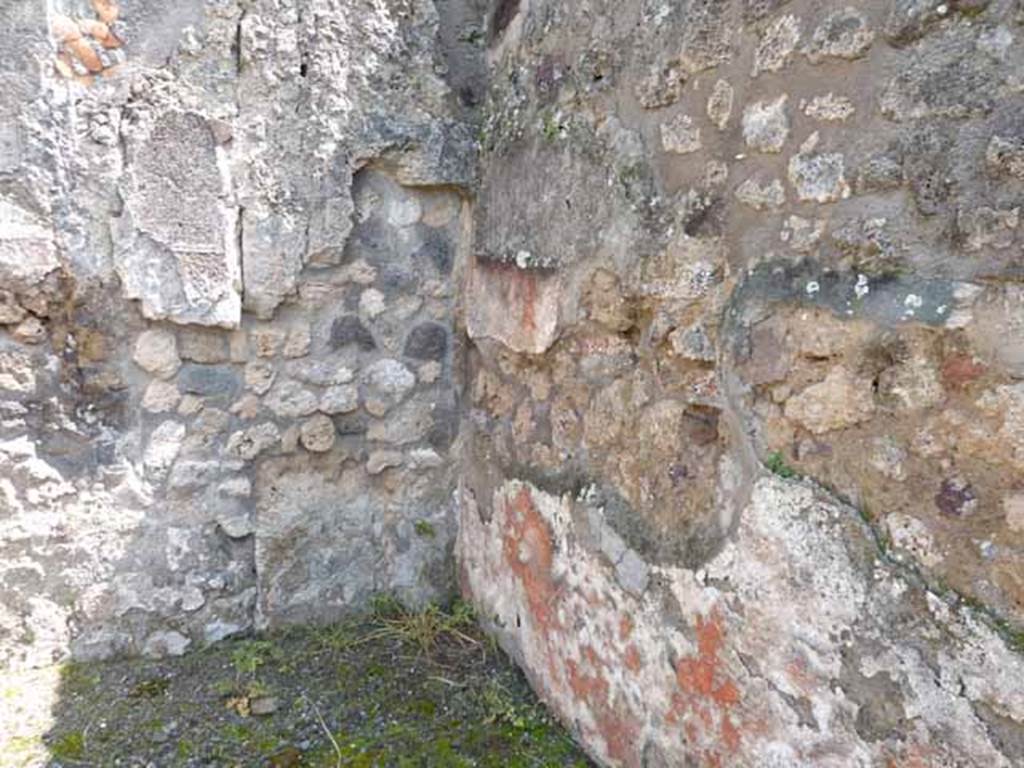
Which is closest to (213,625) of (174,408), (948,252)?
(174,408)

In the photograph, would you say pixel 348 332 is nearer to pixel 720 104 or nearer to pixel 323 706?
pixel 323 706

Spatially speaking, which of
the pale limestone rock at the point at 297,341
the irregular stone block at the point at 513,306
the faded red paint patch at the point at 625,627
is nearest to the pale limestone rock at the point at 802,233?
the irregular stone block at the point at 513,306

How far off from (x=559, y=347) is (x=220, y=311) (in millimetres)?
949

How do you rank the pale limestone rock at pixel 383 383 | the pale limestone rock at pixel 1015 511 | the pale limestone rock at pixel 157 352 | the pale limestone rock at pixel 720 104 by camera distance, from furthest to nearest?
the pale limestone rock at pixel 383 383
the pale limestone rock at pixel 157 352
the pale limestone rock at pixel 720 104
the pale limestone rock at pixel 1015 511

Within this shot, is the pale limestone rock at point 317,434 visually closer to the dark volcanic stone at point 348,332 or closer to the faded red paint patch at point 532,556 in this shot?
the dark volcanic stone at point 348,332

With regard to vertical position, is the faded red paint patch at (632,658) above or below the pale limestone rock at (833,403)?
below

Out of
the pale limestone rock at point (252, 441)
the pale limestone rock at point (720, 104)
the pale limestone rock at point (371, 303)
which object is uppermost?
the pale limestone rock at point (720, 104)

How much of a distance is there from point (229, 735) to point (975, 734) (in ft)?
5.47

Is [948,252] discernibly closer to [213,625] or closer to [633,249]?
[633,249]

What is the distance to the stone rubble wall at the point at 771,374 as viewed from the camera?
1.04 m

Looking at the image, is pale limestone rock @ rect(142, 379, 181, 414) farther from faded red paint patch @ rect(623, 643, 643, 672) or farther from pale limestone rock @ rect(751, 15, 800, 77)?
pale limestone rock @ rect(751, 15, 800, 77)

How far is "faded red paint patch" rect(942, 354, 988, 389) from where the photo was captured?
1026mm

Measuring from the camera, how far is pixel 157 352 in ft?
7.06

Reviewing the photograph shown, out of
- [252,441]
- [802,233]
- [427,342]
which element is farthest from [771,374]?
[252,441]
